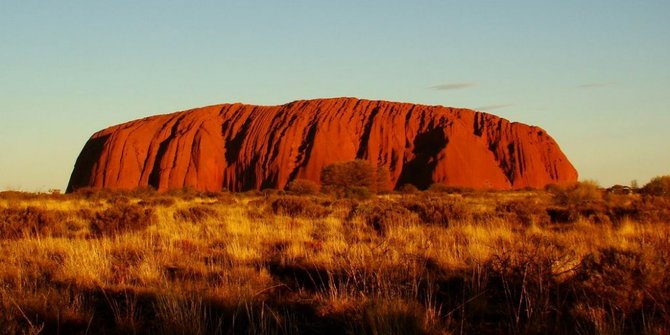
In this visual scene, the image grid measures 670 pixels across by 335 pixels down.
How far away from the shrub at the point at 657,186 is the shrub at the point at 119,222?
27210 millimetres

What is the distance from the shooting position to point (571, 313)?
470 cm

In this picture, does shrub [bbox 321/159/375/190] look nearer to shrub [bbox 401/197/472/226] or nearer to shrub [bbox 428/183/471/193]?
shrub [bbox 428/183/471/193]

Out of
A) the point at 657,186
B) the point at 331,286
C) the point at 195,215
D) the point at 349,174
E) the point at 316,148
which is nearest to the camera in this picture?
the point at 331,286

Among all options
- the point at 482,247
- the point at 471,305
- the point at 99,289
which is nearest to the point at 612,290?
the point at 471,305

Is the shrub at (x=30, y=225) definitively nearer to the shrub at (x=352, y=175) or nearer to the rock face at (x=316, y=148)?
the shrub at (x=352, y=175)

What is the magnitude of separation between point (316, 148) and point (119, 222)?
53017 mm

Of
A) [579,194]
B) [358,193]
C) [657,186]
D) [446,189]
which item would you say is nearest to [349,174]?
[446,189]

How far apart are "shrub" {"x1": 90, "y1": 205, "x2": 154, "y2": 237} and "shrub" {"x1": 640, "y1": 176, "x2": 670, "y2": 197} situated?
27.2 meters

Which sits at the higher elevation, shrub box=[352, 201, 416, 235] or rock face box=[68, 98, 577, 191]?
rock face box=[68, 98, 577, 191]

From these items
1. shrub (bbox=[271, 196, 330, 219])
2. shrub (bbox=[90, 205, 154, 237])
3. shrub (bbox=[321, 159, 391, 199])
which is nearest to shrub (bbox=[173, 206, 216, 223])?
shrub (bbox=[90, 205, 154, 237])

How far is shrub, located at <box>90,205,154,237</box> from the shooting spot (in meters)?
12.4

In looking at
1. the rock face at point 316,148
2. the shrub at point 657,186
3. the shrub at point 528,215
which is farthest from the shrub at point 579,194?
the rock face at point 316,148

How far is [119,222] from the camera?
42.3ft

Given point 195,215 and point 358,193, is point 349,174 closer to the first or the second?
point 358,193
